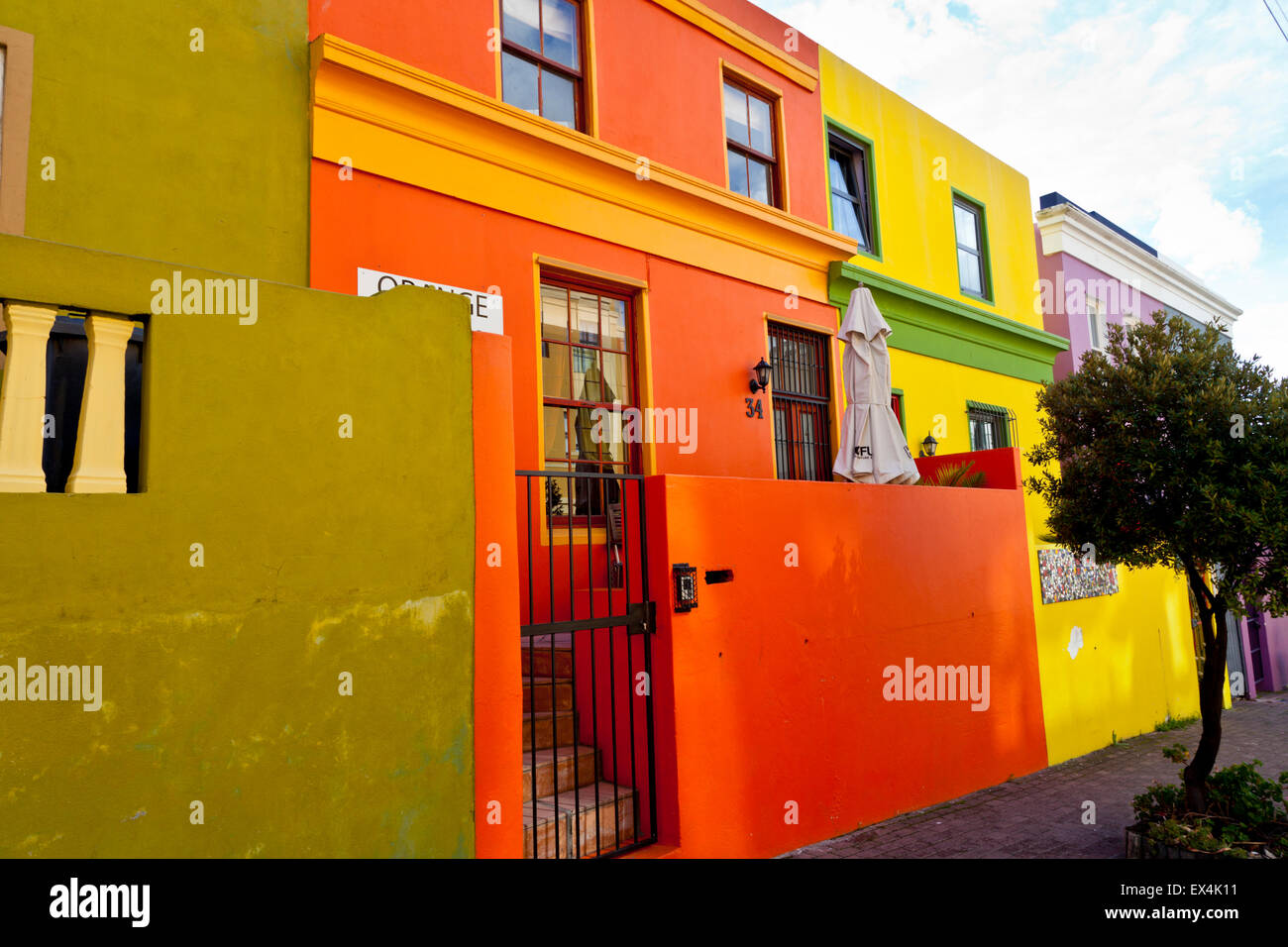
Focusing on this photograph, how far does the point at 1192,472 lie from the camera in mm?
6254

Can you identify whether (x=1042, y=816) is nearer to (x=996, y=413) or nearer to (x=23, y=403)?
(x=996, y=413)

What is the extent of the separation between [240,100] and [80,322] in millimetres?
2221

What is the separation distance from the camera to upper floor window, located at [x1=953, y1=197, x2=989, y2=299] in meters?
13.4

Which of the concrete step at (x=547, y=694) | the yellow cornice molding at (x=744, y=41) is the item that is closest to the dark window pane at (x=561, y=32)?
the yellow cornice molding at (x=744, y=41)

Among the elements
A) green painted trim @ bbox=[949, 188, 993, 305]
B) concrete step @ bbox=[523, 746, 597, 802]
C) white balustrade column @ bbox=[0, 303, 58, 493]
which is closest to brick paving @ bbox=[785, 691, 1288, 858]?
concrete step @ bbox=[523, 746, 597, 802]

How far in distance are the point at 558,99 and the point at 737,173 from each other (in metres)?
2.60

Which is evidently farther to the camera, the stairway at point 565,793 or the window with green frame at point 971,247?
the window with green frame at point 971,247

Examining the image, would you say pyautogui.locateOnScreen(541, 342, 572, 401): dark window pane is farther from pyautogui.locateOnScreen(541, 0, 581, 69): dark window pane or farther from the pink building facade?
the pink building facade

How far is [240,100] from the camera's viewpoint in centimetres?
617

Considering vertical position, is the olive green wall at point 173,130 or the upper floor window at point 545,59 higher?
the upper floor window at point 545,59

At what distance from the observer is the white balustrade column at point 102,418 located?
3504mm

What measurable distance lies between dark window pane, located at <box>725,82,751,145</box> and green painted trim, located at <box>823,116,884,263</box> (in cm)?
146

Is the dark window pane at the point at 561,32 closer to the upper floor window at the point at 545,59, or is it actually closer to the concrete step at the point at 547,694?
the upper floor window at the point at 545,59

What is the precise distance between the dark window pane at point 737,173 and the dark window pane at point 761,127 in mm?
318
